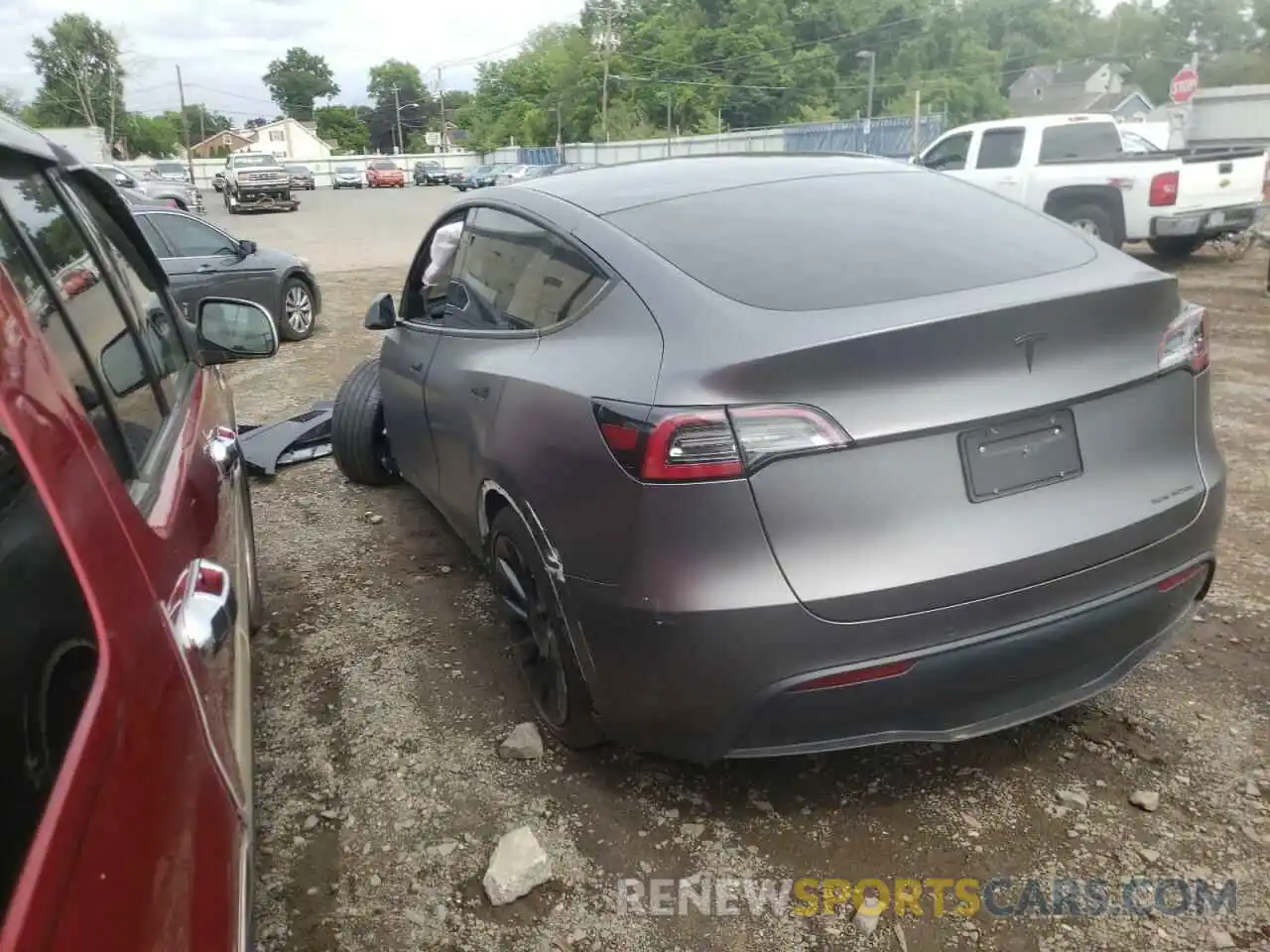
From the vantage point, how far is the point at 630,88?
241 feet

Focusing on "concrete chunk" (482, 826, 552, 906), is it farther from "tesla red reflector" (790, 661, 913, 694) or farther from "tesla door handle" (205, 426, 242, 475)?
"tesla door handle" (205, 426, 242, 475)

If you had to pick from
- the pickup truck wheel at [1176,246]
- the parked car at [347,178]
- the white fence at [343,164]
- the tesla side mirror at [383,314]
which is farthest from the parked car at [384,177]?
the tesla side mirror at [383,314]

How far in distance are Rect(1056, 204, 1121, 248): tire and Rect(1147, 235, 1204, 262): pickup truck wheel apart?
493 mm

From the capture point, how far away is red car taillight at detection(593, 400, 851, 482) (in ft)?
7.03

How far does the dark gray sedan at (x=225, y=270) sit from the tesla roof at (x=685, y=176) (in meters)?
6.58

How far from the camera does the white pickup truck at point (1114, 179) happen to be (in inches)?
437

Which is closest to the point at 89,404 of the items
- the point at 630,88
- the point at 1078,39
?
the point at 630,88

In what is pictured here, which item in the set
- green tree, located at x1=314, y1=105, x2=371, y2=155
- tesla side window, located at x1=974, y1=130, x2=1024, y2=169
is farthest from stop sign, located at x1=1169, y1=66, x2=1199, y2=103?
green tree, located at x1=314, y1=105, x2=371, y2=155

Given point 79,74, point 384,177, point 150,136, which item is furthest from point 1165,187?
point 150,136

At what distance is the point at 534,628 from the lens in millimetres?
2988

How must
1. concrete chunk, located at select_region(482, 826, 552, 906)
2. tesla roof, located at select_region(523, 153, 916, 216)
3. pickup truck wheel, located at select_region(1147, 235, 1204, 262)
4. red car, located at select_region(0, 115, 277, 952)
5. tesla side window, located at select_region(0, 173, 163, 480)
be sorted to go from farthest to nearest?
1. pickup truck wheel, located at select_region(1147, 235, 1204, 262)
2. tesla roof, located at select_region(523, 153, 916, 216)
3. concrete chunk, located at select_region(482, 826, 552, 906)
4. tesla side window, located at select_region(0, 173, 163, 480)
5. red car, located at select_region(0, 115, 277, 952)

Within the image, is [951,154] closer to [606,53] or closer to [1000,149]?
[1000,149]

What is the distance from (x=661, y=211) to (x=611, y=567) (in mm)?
1179

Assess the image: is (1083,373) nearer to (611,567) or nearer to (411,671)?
(611,567)
